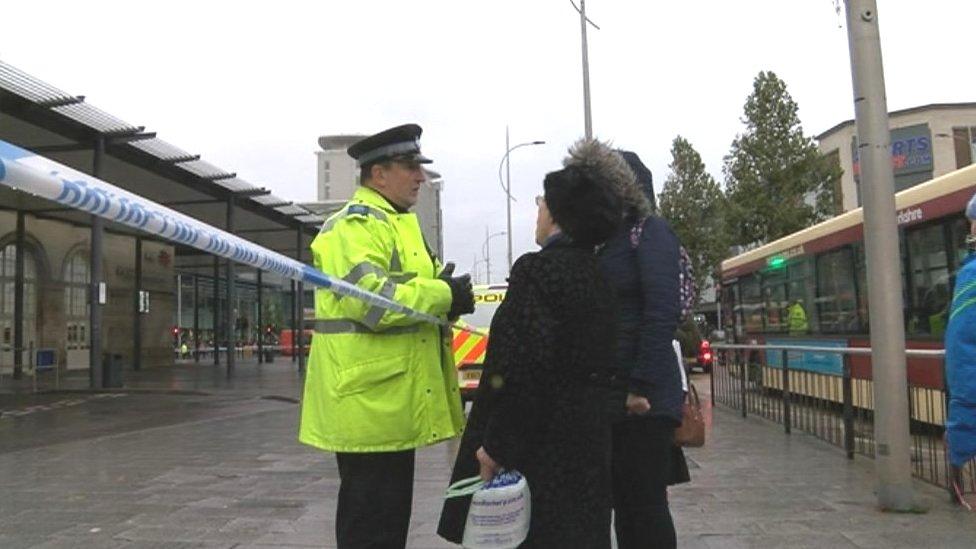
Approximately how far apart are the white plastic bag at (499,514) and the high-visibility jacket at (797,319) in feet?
37.3

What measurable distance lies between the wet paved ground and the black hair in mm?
1189

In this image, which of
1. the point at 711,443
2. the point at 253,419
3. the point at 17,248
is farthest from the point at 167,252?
the point at 711,443

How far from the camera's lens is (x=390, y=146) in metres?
2.88

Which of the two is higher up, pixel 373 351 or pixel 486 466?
pixel 373 351

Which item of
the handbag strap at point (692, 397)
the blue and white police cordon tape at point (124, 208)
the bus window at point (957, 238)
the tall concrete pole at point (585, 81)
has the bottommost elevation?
the handbag strap at point (692, 397)

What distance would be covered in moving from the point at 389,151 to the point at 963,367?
2.22 m

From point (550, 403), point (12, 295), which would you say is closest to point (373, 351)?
point (550, 403)

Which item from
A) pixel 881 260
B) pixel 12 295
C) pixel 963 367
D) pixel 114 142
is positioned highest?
pixel 114 142

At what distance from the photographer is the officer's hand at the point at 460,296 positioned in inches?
108

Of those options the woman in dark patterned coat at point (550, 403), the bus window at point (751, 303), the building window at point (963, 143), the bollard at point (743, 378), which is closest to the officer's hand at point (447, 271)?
the woman in dark patterned coat at point (550, 403)

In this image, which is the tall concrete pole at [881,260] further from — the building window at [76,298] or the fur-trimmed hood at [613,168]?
the building window at [76,298]

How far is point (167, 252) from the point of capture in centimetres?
2975

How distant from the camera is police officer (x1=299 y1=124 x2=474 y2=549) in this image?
2.60m

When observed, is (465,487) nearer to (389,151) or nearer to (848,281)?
(389,151)
